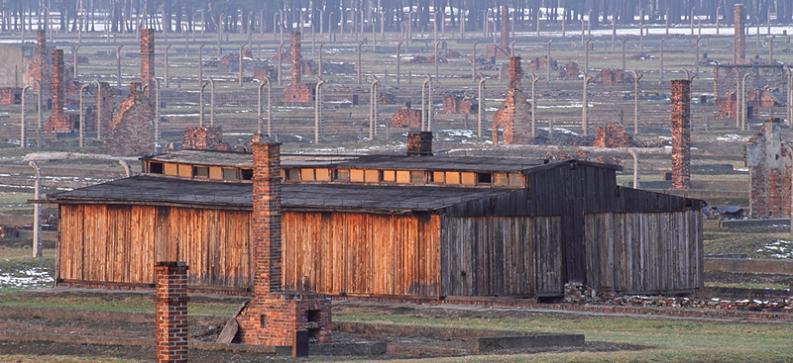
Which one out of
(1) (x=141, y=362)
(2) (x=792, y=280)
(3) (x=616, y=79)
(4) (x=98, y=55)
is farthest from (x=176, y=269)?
(4) (x=98, y=55)

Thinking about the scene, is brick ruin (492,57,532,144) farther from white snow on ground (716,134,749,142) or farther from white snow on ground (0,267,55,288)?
white snow on ground (0,267,55,288)

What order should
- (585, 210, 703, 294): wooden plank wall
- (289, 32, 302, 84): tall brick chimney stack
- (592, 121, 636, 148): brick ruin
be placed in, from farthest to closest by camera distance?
(289, 32, 302, 84): tall brick chimney stack
(592, 121, 636, 148): brick ruin
(585, 210, 703, 294): wooden plank wall

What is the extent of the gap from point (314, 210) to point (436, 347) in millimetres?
9595

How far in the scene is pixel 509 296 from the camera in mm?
44094

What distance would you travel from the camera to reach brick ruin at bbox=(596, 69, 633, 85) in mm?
143500

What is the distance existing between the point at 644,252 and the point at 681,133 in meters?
20.5

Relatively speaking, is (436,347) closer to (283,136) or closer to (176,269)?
(176,269)

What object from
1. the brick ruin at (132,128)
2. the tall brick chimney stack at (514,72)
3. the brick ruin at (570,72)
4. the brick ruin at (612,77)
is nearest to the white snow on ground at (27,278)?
the brick ruin at (132,128)

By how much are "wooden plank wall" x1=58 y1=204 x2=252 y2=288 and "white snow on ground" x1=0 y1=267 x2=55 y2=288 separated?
2.83 ft

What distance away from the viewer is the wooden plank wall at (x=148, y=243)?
45.9 metres

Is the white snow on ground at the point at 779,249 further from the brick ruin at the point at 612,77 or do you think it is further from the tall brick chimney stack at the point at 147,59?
the brick ruin at the point at 612,77

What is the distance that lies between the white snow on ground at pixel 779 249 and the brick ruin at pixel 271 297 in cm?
1768

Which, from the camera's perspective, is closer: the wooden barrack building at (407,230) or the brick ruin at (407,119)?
the wooden barrack building at (407,230)

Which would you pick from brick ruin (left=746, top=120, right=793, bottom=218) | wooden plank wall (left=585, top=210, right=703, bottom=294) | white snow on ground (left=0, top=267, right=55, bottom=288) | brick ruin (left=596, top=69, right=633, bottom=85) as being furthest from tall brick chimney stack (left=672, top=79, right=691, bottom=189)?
brick ruin (left=596, top=69, right=633, bottom=85)
